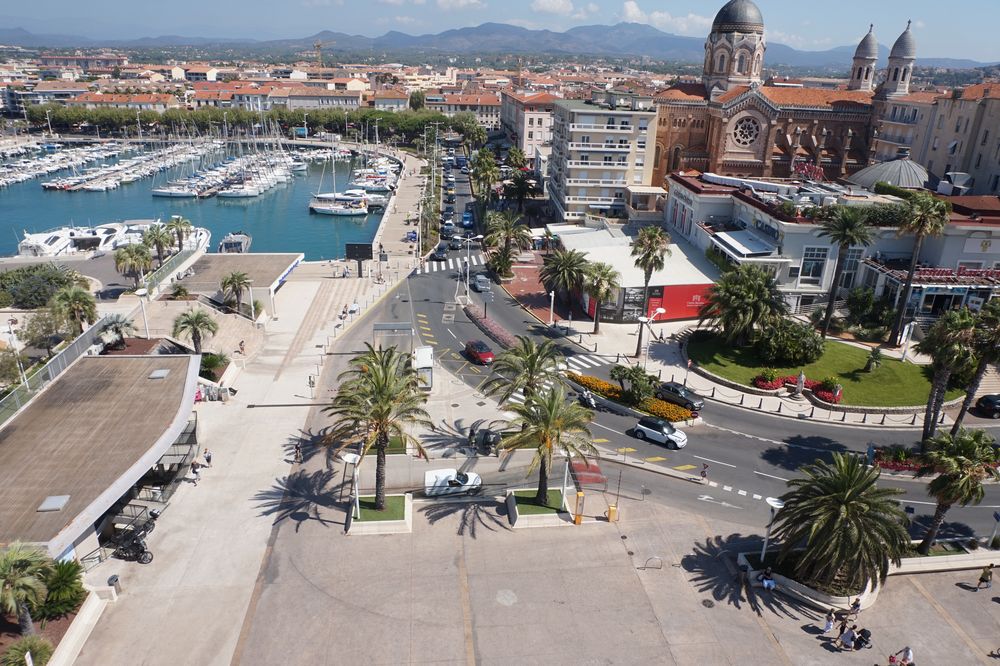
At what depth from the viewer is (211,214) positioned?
11112cm

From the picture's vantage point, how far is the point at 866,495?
27906 millimetres

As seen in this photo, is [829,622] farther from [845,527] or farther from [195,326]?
[195,326]

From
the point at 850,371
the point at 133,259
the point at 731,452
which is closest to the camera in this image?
the point at 731,452

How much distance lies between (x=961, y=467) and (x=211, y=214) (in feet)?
365

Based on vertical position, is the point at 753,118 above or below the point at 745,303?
above

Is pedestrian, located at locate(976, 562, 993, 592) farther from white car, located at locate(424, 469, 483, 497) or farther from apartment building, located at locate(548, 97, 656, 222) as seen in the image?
apartment building, located at locate(548, 97, 656, 222)

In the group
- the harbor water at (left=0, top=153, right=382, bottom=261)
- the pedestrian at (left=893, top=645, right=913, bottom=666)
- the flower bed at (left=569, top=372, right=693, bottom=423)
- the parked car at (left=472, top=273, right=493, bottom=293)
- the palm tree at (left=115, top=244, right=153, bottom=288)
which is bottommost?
the harbor water at (left=0, top=153, right=382, bottom=261)

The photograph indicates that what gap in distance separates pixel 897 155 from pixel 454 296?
66172 millimetres

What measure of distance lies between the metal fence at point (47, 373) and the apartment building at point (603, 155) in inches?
2431

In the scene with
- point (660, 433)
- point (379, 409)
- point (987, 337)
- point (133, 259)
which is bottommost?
point (660, 433)

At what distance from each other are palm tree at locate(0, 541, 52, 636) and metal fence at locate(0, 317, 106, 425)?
1368 centimetres

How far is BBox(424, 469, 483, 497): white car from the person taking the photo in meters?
35.5

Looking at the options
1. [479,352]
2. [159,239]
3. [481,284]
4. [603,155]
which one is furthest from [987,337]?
[159,239]

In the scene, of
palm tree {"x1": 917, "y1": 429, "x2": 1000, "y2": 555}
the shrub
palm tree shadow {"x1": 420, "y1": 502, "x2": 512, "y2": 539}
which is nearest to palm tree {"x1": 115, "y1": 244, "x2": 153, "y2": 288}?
palm tree shadow {"x1": 420, "y1": 502, "x2": 512, "y2": 539}
